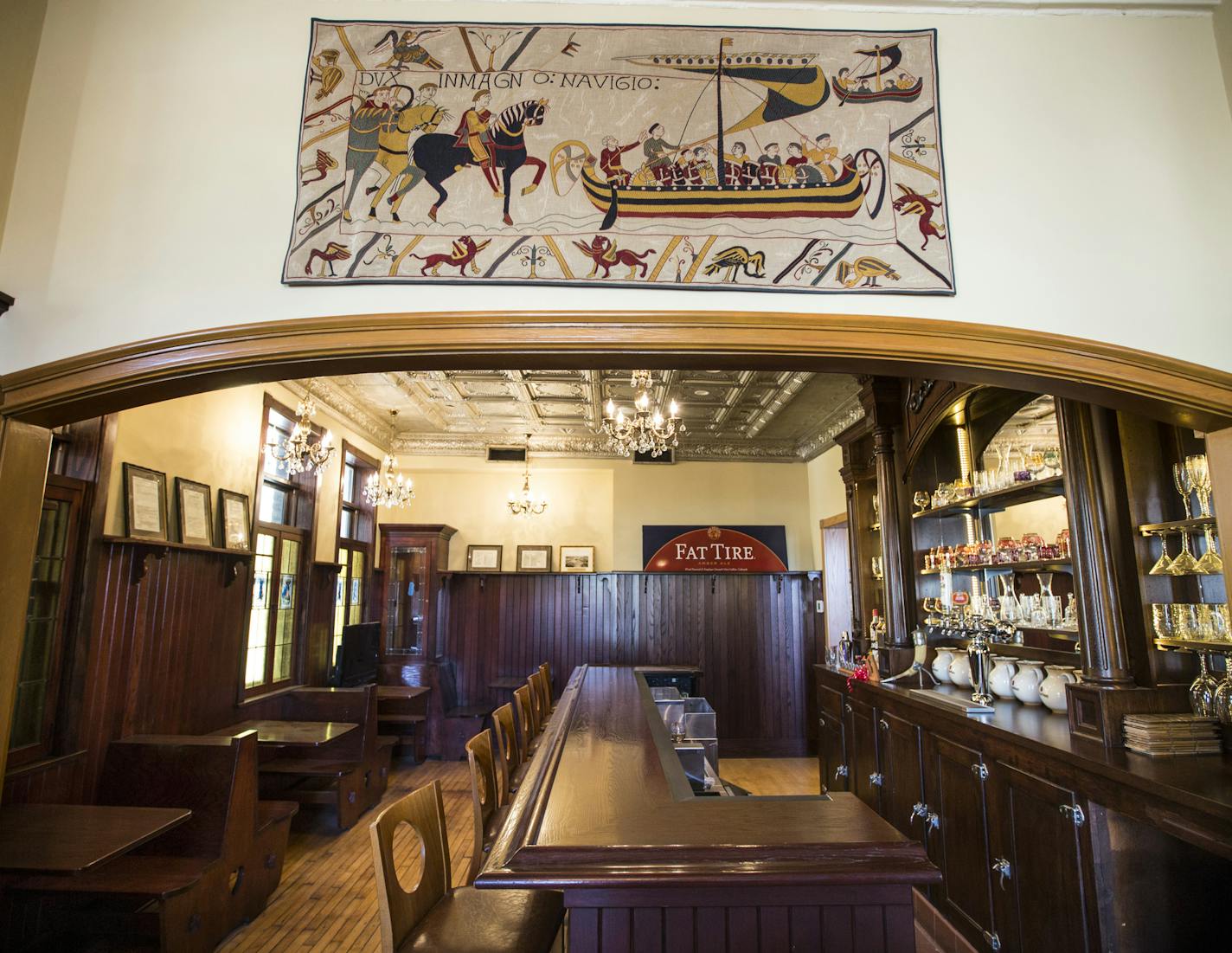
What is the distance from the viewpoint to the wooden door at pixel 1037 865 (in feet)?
8.34

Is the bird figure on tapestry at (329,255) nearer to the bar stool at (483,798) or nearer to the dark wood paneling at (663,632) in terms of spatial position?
the bar stool at (483,798)

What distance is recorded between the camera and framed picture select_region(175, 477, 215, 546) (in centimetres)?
459

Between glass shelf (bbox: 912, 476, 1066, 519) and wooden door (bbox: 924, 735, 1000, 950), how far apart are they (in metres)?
1.43

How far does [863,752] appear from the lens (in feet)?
15.5

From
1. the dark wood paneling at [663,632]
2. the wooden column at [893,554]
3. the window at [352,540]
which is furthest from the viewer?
the dark wood paneling at [663,632]

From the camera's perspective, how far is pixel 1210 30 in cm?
265

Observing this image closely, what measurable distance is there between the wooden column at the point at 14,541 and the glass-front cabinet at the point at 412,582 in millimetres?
5644

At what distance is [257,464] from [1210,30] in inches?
244

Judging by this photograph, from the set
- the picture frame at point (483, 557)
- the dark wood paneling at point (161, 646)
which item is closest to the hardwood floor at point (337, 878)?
the dark wood paneling at point (161, 646)

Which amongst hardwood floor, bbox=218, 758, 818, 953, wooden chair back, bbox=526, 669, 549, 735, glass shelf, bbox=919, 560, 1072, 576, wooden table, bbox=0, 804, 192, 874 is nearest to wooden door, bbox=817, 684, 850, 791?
hardwood floor, bbox=218, 758, 818, 953

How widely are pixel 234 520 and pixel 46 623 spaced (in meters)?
1.63

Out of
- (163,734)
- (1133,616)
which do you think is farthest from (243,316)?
(1133,616)

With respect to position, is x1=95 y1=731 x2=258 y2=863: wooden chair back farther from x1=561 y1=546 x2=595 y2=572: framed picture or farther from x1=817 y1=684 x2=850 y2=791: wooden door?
x1=561 y1=546 x2=595 y2=572: framed picture

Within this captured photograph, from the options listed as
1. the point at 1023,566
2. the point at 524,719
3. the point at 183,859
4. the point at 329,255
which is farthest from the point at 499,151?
the point at 183,859
